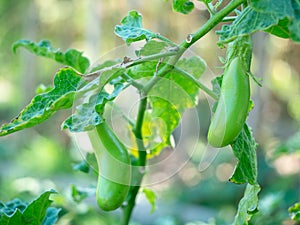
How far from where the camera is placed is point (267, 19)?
53 centimetres

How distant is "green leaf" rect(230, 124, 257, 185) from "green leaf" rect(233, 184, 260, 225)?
0.09ft

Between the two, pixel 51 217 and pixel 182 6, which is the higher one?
pixel 182 6

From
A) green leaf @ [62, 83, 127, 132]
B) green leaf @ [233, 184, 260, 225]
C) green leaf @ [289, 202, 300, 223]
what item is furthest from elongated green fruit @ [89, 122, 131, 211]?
green leaf @ [289, 202, 300, 223]

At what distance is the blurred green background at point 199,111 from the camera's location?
4078 millimetres

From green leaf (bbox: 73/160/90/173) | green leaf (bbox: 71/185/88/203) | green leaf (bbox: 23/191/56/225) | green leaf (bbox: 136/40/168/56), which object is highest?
green leaf (bbox: 136/40/168/56)

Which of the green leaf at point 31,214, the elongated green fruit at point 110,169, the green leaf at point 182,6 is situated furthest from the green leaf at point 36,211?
the green leaf at point 182,6

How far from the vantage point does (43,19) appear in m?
9.59

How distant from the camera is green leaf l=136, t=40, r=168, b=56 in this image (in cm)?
67

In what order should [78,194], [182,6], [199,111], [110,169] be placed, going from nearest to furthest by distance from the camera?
1. [110,169]
2. [182,6]
3. [78,194]
4. [199,111]

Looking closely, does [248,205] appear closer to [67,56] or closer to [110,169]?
[110,169]

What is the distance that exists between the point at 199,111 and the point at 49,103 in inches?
76.5

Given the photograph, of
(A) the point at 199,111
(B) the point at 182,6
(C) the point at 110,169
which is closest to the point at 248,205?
(C) the point at 110,169

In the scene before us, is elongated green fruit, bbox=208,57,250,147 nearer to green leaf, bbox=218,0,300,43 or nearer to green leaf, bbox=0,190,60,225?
green leaf, bbox=218,0,300,43

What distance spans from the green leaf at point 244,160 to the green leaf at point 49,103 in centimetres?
22
